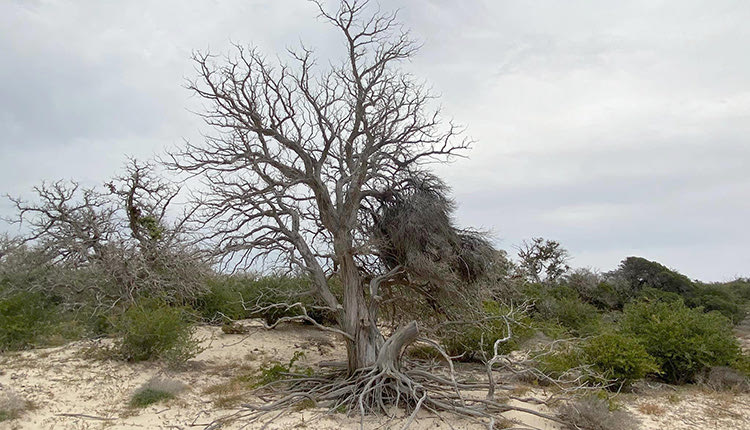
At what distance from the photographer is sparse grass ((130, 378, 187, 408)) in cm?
966

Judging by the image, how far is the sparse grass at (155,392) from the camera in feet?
31.7

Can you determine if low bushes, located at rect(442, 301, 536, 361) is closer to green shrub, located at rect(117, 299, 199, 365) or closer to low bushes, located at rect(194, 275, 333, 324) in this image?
low bushes, located at rect(194, 275, 333, 324)

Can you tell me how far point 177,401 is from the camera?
994 centimetres

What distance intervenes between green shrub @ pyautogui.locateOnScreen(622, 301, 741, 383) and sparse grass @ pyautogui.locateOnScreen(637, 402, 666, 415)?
84.1 inches

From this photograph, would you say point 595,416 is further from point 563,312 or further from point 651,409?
point 563,312

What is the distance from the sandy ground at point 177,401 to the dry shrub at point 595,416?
1.19ft

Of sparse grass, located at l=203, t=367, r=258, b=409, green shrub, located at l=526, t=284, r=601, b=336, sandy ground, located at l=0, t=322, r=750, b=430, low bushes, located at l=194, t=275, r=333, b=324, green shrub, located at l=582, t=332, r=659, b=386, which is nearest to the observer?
sandy ground, located at l=0, t=322, r=750, b=430

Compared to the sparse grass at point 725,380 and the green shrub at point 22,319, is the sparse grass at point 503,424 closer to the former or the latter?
the sparse grass at point 725,380

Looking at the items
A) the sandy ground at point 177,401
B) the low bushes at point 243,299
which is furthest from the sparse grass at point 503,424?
the low bushes at point 243,299

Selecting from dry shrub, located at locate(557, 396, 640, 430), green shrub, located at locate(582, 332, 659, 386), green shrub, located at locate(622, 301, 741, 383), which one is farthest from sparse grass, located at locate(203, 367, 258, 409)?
green shrub, located at locate(622, 301, 741, 383)

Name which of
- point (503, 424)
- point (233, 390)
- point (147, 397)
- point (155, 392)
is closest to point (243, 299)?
point (233, 390)

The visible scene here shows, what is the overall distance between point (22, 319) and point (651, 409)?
570 inches

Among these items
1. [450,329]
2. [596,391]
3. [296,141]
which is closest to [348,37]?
[296,141]

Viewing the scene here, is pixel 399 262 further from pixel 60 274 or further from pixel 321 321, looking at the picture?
pixel 60 274
